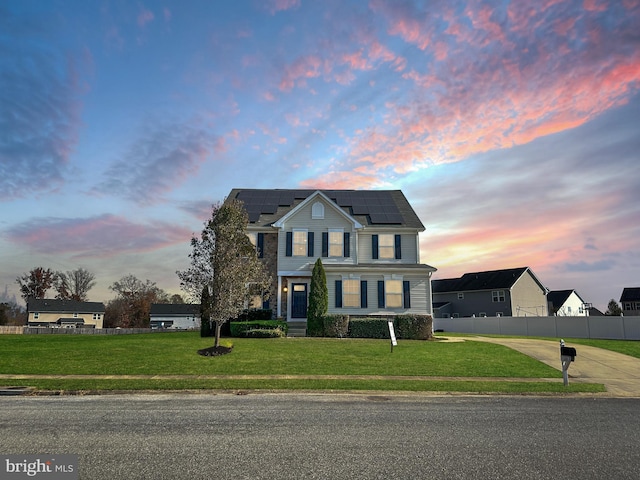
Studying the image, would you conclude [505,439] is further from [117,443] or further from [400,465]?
[117,443]

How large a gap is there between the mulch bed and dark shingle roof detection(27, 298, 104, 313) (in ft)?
251

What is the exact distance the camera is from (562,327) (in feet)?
121

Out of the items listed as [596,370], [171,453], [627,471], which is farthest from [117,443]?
[596,370]

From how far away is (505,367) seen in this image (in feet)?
56.1

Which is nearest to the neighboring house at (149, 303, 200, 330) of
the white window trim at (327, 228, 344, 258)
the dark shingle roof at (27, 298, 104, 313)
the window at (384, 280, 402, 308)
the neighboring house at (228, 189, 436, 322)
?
the dark shingle roof at (27, 298, 104, 313)

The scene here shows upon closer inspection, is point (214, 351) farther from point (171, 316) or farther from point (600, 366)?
point (171, 316)

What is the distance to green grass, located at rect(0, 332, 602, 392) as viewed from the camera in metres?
13.3

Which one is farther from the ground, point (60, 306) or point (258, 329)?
point (60, 306)

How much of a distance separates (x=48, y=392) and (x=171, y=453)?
7968 mm

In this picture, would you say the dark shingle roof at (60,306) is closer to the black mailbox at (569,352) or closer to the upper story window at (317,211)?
the upper story window at (317,211)

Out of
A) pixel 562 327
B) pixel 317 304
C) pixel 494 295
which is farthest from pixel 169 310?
pixel 562 327

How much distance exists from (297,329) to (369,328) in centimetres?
530

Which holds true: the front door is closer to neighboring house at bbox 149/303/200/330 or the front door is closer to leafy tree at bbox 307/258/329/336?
leafy tree at bbox 307/258/329/336

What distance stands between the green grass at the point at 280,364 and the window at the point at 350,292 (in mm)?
8598
